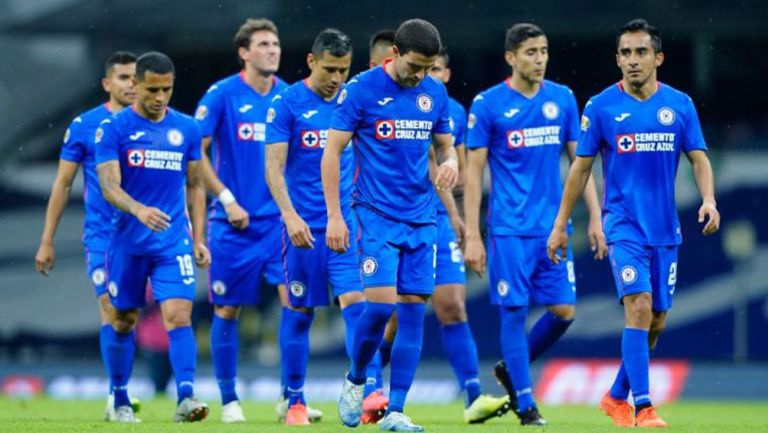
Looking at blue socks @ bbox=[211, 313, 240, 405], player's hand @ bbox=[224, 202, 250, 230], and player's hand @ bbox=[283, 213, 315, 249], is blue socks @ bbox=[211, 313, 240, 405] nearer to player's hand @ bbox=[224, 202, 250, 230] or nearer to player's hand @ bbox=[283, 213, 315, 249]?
player's hand @ bbox=[224, 202, 250, 230]

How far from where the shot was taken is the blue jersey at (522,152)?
11.6 m

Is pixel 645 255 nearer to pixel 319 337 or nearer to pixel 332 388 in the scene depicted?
pixel 332 388

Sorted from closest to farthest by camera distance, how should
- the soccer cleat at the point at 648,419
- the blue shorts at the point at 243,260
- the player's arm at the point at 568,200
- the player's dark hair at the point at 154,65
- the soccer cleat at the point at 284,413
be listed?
the soccer cleat at the point at 648,419
the player's arm at the point at 568,200
the player's dark hair at the point at 154,65
the soccer cleat at the point at 284,413
the blue shorts at the point at 243,260

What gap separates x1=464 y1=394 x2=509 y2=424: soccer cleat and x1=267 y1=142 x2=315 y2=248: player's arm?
170cm

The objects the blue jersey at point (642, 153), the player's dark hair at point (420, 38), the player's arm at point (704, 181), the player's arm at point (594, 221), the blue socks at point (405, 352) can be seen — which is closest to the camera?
the player's dark hair at point (420, 38)

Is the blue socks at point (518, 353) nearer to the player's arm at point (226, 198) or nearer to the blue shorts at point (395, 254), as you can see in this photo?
the blue shorts at point (395, 254)

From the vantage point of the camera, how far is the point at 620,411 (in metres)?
10.7

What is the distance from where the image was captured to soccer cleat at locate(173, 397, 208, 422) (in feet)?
36.5

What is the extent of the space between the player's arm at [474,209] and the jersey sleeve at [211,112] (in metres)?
2.02

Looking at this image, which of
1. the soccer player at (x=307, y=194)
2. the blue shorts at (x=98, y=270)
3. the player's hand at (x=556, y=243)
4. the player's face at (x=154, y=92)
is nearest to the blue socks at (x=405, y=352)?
the soccer player at (x=307, y=194)

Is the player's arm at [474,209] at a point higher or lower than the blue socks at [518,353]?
higher

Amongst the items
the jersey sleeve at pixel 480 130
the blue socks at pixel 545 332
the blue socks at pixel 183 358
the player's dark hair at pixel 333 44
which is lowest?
the blue socks at pixel 183 358

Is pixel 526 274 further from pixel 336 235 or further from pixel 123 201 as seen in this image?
pixel 123 201

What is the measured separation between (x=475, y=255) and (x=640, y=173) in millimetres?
1319
